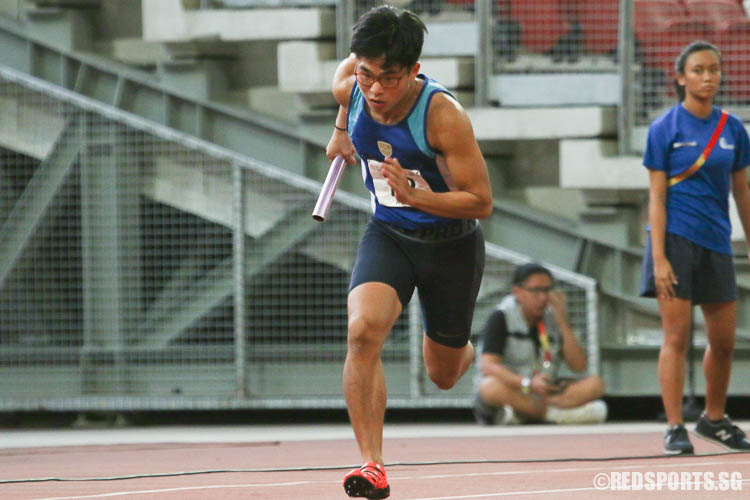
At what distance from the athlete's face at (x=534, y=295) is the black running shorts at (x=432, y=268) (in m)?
3.87

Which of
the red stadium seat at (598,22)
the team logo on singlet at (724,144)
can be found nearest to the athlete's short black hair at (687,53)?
the team logo on singlet at (724,144)

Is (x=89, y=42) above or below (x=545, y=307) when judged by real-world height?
above

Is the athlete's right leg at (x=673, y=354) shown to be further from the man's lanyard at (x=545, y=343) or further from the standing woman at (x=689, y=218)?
the man's lanyard at (x=545, y=343)

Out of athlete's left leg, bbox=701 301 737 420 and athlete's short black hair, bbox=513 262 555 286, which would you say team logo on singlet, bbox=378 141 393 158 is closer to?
athlete's left leg, bbox=701 301 737 420

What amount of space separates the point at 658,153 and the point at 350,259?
3439 mm

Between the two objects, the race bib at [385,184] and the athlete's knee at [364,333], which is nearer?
the athlete's knee at [364,333]

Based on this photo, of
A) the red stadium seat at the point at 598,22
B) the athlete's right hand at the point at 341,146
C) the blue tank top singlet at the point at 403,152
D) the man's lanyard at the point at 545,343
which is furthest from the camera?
the red stadium seat at the point at 598,22

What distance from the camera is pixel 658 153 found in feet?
22.7

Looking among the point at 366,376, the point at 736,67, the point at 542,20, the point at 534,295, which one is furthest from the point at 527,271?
the point at 366,376

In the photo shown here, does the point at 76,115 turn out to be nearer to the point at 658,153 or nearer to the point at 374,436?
the point at 658,153

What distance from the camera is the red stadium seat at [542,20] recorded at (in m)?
9.98

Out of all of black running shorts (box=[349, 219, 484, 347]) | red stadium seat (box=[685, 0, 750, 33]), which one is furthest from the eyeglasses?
red stadium seat (box=[685, 0, 750, 33])

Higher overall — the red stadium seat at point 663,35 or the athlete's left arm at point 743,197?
the red stadium seat at point 663,35

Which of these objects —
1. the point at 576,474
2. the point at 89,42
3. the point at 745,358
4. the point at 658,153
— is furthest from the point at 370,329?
the point at 89,42
